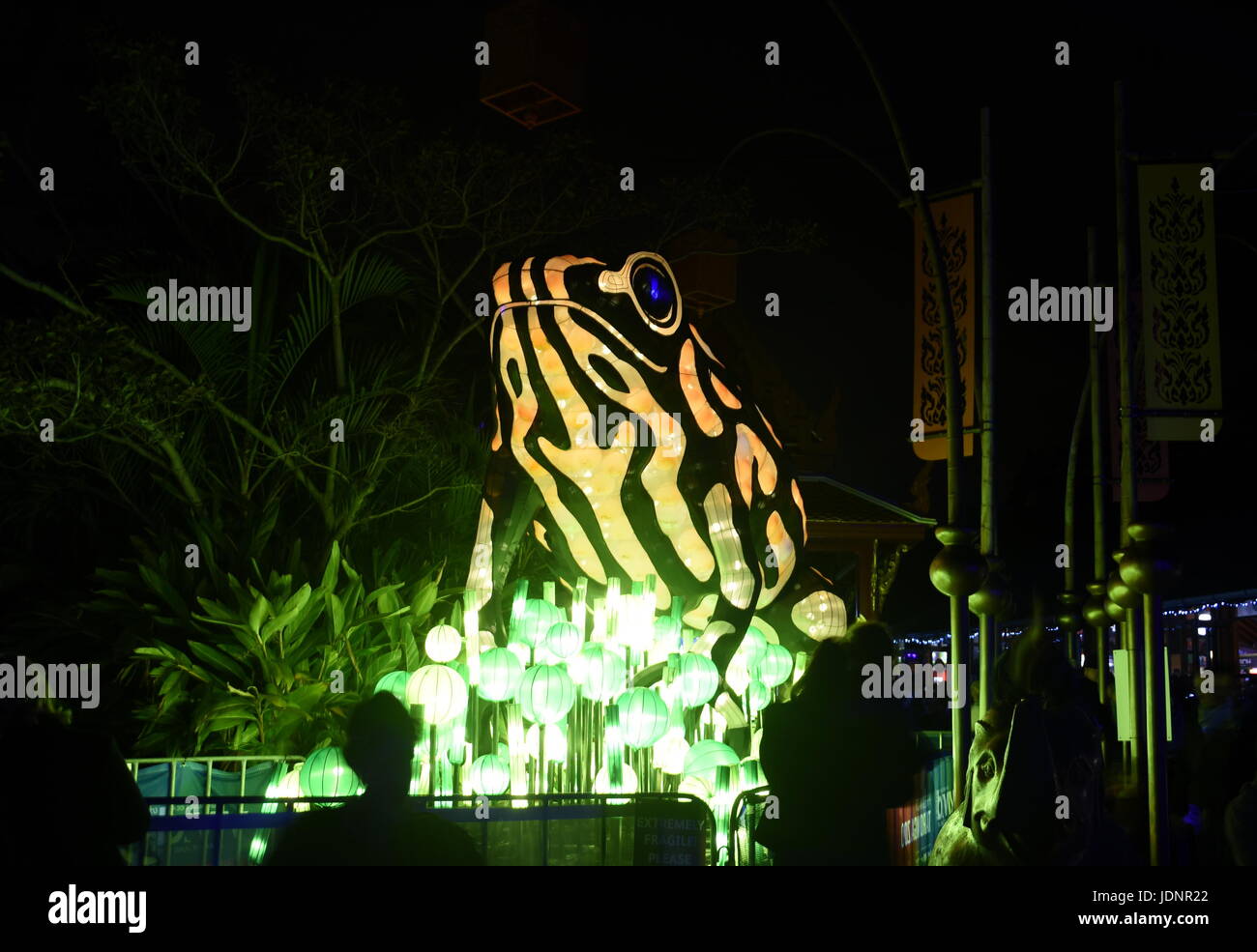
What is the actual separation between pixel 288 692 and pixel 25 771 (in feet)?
18.9

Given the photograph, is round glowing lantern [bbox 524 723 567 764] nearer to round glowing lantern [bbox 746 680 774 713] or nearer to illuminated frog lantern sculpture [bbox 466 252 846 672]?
illuminated frog lantern sculpture [bbox 466 252 846 672]

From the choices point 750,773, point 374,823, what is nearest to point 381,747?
point 374,823

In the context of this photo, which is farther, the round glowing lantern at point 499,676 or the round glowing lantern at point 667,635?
the round glowing lantern at point 667,635

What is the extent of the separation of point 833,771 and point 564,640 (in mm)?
3293

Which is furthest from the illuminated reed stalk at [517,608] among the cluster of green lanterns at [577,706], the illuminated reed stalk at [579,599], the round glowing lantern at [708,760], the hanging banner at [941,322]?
the hanging banner at [941,322]

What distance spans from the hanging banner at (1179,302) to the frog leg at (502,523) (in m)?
4.26

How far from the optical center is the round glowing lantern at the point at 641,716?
7.51m

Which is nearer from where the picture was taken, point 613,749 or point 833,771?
point 833,771

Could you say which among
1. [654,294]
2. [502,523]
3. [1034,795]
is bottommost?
[1034,795]

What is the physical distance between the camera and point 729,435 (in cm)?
925

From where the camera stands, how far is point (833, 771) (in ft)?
16.2

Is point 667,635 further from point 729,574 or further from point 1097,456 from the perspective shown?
point 1097,456

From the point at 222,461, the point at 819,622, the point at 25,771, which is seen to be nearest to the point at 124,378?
the point at 222,461

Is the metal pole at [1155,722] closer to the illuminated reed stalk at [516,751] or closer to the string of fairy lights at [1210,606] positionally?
the illuminated reed stalk at [516,751]
